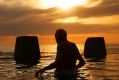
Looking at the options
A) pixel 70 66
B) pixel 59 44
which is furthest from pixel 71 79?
pixel 59 44

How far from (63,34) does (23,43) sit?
114 ft

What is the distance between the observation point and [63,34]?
1431cm

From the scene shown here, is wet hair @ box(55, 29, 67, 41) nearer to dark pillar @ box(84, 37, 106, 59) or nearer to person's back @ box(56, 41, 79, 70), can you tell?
person's back @ box(56, 41, 79, 70)

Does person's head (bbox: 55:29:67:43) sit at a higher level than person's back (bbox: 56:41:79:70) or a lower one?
higher

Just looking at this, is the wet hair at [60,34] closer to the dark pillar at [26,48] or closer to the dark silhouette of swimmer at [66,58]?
the dark silhouette of swimmer at [66,58]

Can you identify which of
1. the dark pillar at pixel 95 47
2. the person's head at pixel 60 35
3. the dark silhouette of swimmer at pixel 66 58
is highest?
the person's head at pixel 60 35

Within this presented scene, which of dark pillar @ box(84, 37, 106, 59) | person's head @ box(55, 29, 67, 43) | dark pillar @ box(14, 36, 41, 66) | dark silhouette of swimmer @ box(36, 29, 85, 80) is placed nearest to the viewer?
person's head @ box(55, 29, 67, 43)

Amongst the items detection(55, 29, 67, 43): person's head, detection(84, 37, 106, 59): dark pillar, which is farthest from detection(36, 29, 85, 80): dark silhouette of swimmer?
detection(84, 37, 106, 59): dark pillar

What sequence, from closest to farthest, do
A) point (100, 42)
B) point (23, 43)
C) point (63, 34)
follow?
1. point (63, 34)
2. point (23, 43)
3. point (100, 42)

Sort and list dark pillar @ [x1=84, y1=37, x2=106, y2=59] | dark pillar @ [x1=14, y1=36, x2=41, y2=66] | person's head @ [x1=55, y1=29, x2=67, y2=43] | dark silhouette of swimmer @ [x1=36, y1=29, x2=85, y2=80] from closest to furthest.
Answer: person's head @ [x1=55, y1=29, x2=67, y2=43]
dark silhouette of swimmer @ [x1=36, y1=29, x2=85, y2=80]
dark pillar @ [x1=14, y1=36, x2=41, y2=66]
dark pillar @ [x1=84, y1=37, x2=106, y2=59]

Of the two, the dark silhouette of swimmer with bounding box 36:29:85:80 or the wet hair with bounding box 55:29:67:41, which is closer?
the wet hair with bounding box 55:29:67:41

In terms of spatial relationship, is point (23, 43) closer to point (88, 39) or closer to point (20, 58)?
point (20, 58)

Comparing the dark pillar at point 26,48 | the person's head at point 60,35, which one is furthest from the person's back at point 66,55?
the dark pillar at point 26,48

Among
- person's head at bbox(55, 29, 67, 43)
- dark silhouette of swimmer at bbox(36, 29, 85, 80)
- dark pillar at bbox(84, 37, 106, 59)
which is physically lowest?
dark pillar at bbox(84, 37, 106, 59)
